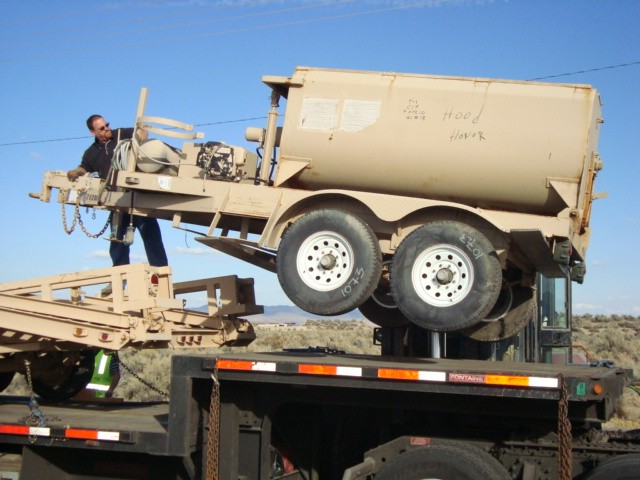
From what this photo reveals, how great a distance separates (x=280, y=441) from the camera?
6.41 m

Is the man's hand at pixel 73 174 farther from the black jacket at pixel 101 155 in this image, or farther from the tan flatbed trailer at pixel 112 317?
the tan flatbed trailer at pixel 112 317

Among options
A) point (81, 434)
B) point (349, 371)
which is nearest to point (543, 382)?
point (349, 371)

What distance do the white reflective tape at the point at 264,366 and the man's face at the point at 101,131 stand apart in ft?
12.0

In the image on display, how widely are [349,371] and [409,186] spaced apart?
186 centimetres

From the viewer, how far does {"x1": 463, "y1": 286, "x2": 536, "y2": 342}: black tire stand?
760 centimetres

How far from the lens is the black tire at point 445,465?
17.5 ft

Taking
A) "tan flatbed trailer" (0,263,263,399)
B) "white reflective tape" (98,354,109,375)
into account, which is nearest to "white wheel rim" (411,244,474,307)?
"tan flatbed trailer" (0,263,263,399)

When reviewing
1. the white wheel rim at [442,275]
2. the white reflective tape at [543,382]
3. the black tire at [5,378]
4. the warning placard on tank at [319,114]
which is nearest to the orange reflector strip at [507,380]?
the white reflective tape at [543,382]

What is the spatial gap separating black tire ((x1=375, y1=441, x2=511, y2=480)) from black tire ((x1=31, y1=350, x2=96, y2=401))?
3.77 m

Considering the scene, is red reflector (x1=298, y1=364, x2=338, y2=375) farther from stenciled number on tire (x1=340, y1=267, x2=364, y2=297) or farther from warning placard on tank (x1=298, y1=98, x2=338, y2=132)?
warning placard on tank (x1=298, y1=98, x2=338, y2=132)

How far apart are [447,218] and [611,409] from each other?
1.99 m

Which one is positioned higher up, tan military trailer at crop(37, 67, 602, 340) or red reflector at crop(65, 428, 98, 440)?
tan military trailer at crop(37, 67, 602, 340)

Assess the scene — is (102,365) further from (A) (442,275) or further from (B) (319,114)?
(A) (442,275)

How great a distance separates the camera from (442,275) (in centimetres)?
640
